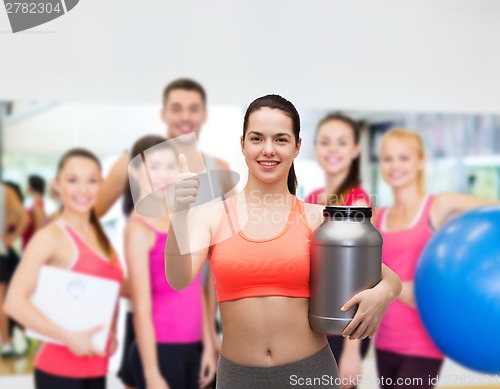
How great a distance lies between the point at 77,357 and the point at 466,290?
1660 mm

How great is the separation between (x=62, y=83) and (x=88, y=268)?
0.85 metres

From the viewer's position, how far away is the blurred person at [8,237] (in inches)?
104

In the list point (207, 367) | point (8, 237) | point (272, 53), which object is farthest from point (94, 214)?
point (272, 53)

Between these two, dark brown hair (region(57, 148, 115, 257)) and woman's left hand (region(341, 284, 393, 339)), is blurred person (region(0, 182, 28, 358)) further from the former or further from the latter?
woman's left hand (region(341, 284, 393, 339))

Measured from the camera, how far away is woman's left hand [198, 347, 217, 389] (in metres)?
2.71

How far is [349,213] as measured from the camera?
126 cm

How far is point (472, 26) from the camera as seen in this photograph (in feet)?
9.71

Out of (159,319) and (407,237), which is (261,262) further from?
(407,237)

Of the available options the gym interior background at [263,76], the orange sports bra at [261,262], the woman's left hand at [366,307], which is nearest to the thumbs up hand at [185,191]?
the orange sports bra at [261,262]

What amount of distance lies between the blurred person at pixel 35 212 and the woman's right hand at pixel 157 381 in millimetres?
811

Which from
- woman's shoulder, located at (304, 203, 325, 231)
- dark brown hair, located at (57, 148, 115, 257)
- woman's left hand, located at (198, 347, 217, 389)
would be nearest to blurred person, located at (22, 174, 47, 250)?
dark brown hair, located at (57, 148, 115, 257)

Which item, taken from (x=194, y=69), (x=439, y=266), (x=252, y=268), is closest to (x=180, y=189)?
(x=252, y=268)

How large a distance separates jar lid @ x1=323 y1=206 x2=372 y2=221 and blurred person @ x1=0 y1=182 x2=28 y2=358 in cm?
183

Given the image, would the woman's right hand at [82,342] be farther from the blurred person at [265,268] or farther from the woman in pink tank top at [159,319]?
the blurred person at [265,268]
